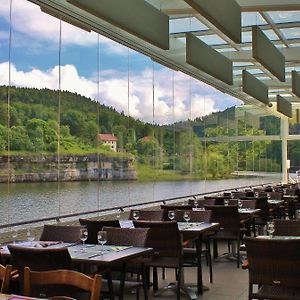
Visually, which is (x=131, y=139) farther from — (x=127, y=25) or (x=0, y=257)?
(x=0, y=257)

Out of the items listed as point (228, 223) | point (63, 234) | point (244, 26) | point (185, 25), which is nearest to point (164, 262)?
point (63, 234)

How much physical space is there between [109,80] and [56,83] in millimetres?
1547

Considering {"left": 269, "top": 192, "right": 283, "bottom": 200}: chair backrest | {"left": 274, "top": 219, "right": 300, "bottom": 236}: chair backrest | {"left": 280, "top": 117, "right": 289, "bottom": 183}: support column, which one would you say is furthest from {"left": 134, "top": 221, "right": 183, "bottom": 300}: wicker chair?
{"left": 280, "top": 117, "right": 289, "bottom": 183}: support column

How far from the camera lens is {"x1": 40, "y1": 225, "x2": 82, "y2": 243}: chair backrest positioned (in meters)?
5.28

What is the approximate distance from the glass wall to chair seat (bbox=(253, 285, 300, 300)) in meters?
3.47

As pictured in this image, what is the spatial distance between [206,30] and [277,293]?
7.70 metres

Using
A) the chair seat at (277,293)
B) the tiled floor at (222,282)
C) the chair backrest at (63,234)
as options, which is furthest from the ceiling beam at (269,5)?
the chair seat at (277,293)

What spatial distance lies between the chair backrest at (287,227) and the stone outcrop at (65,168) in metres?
3.10

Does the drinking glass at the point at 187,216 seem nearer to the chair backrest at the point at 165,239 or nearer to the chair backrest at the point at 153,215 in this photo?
the chair backrest at the point at 153,215

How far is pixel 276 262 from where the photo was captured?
13.3 ft

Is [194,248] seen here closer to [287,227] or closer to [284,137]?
[287,227]

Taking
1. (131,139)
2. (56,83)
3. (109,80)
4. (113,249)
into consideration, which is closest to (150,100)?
(131,139)

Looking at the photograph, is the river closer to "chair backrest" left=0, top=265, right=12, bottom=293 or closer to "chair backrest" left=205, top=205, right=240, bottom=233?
"chair backrest" left=205, top=205, right=240, bottom=233

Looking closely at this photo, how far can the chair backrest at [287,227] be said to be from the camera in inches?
211
